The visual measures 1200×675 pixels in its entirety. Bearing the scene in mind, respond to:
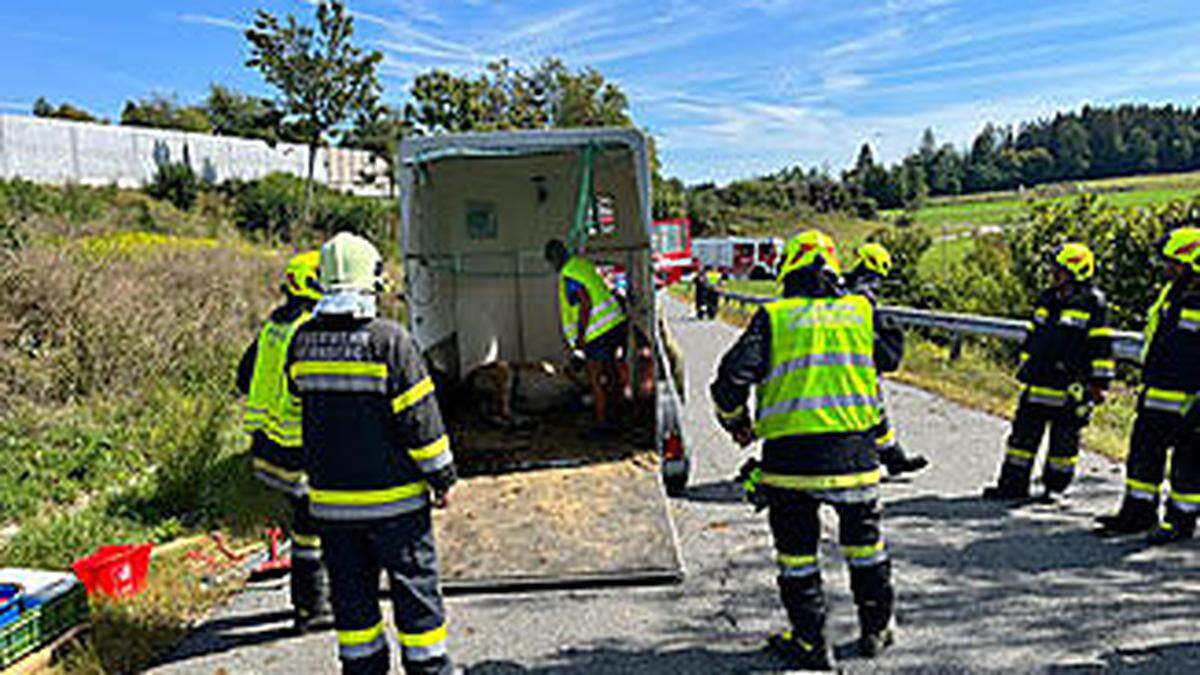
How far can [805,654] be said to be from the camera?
3.71 m

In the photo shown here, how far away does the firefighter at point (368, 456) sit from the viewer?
3295mm

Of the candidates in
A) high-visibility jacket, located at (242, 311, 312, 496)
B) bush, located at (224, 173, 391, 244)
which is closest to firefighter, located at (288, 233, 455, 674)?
high-visibility jacket, located at (242, 311, 312, 496)

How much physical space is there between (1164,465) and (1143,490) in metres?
0.21

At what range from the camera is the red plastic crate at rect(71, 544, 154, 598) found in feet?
14.6

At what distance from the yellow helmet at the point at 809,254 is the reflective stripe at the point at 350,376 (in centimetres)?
190

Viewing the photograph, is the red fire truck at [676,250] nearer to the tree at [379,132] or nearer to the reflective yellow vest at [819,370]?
the tree at [379,132]

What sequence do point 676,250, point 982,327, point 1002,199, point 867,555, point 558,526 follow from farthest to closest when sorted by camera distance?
point 1002,199, point 676,250, point 982,327, point 558,526, point 867,555

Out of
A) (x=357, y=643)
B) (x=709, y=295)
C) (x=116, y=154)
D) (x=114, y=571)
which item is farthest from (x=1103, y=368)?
(x=116, y=154)

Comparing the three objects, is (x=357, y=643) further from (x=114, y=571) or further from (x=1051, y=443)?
(x=1051, y=443)

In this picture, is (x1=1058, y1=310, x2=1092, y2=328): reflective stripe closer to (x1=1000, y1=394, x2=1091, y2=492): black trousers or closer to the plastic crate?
(x1=1000, y1=394, x2=1091, y2=492): black trousers

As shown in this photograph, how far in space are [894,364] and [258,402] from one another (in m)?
3.44

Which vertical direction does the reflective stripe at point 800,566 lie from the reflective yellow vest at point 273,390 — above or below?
below

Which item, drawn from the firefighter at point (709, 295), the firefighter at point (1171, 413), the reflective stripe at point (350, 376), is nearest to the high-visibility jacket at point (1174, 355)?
the firefighter at point (1171, 413)

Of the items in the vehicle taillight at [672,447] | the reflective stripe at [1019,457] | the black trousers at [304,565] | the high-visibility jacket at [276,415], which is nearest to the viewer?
the high-visibility jacket at [276,415]
